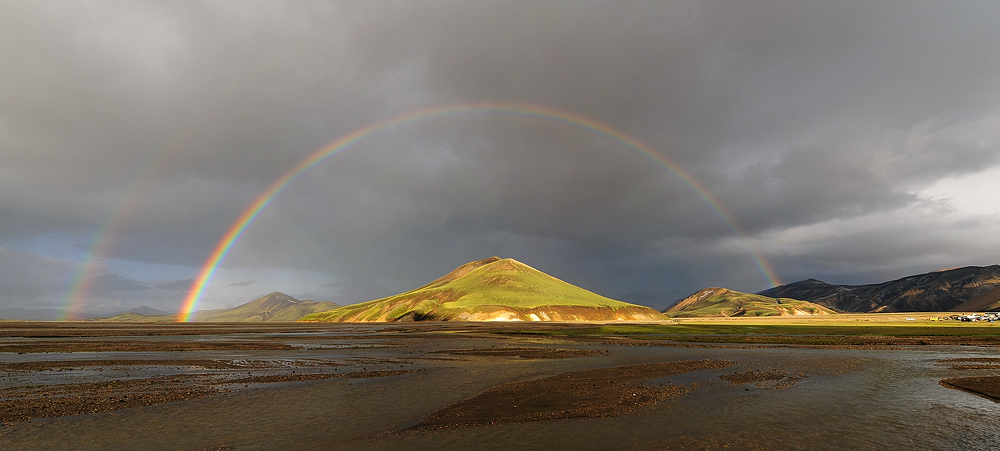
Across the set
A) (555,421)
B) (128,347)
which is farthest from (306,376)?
(128,347)

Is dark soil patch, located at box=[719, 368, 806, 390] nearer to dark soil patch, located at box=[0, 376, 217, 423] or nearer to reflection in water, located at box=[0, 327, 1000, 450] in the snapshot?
reflection in water, located at box=[0, 327, 1000, 450]

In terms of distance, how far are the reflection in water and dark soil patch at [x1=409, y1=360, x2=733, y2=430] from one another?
129 centimetres

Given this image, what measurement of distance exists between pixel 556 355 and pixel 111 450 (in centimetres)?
4597

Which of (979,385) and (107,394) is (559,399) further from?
(979,385)

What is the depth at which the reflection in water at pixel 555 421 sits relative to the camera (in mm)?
19297

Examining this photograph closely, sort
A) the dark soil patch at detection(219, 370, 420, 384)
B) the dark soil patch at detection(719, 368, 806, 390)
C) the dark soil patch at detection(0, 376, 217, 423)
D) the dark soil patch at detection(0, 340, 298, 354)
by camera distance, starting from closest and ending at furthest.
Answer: the dark soil patch at detection(0, 376, 217, 423), the dark soil patch at detection(719, 368, 806, 390), the dark soil patch at detection(219, 370, 420, 384), the dark soil patch at detection(0, 340, 298, 354)

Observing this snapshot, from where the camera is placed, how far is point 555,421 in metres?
23.1

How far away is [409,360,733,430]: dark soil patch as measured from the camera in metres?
24.1

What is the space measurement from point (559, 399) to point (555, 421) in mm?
5651

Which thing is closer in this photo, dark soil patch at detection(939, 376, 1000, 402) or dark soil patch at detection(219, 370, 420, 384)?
dark soil patch at detection(939, 376, 1000, 402)

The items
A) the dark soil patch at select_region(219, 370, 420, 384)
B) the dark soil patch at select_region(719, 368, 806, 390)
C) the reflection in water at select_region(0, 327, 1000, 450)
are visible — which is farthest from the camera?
the dark soil patch at select_region(219, 370, 420, 384)

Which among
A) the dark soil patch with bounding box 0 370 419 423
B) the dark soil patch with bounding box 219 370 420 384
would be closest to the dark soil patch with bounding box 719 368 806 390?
the dark soil patch with bounding box 219 370 420 384

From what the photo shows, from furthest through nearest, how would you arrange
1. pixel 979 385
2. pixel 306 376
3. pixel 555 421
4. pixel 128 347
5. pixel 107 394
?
pixel 128 347, pixel 306 376, pixel 979 385, pixel 107 394, pixel 555 421

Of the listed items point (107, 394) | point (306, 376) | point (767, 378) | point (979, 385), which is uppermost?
point (107, 394)
